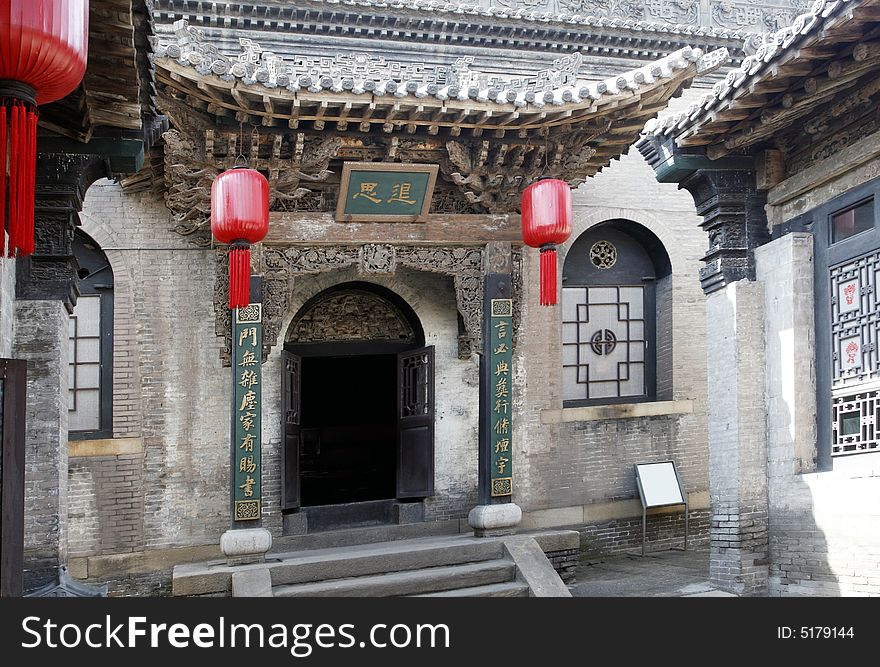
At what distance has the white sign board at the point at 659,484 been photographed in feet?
34.3

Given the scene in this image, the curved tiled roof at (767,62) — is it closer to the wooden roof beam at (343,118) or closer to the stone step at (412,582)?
the wooden roof beam at (343,118)

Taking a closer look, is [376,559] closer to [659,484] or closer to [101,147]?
[659,484]

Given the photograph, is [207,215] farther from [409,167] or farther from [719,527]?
[719,527]

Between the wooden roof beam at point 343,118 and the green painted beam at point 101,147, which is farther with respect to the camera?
the wooden roof beam at point 343,118

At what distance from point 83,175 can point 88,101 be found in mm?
747

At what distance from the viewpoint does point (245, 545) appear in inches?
318

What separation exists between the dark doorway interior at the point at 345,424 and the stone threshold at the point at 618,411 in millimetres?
2947

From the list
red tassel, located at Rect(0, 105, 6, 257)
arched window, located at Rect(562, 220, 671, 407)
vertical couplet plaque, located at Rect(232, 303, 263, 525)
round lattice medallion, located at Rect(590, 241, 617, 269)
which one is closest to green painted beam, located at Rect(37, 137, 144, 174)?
vertical couplet plaque, located at Rect(232, 303, 263, 525)

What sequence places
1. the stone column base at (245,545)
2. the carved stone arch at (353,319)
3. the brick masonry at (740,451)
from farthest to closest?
the carved stone arch at (353,319) < the stone column base at (245,545) < the brick masonry at (740,451)

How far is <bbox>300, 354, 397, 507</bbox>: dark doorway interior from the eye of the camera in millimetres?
13000

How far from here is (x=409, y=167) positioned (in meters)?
8.45

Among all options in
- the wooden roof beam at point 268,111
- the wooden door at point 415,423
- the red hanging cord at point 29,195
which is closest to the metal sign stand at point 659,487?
the wooden door at point 415,423

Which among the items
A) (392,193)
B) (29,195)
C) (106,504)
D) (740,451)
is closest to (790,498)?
(740,451)

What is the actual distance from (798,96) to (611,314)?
4842 mm
